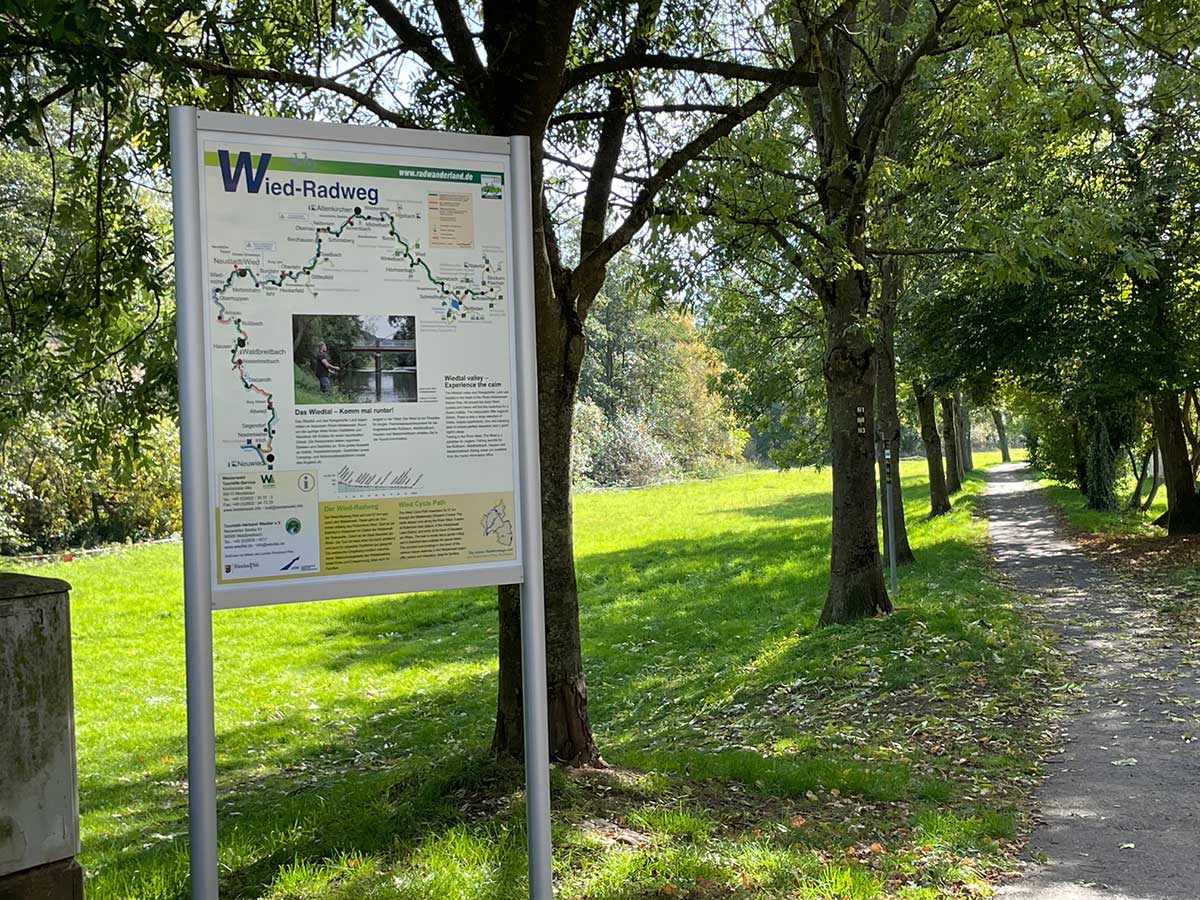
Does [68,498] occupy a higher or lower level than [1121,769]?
higher

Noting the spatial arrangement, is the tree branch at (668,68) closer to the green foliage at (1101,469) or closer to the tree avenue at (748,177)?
the tree avenue at (748,177)

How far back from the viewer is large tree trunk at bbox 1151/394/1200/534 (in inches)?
754

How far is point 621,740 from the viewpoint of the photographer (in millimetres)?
9062

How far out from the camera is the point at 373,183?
3.48 metres

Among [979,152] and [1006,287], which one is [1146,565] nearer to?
[1006,287]

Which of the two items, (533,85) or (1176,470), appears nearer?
(533,85)

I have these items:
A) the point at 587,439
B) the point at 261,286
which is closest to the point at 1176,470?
the point at 261,286

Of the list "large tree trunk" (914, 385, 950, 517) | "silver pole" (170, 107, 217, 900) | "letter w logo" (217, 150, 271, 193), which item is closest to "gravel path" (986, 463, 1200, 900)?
"silver pole" (170, 107, 217, 900)

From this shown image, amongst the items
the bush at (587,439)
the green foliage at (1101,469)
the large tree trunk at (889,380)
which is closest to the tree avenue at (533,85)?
the large tree trunk at (889,380)

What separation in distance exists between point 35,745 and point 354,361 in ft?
4.77

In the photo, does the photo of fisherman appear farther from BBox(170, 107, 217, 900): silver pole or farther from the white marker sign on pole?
BBox(170, 107, 217, 900): silver pole

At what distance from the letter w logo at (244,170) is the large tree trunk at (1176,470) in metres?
19.0

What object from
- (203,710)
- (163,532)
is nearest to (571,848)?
(203,710)

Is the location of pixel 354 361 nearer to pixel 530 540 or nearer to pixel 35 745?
pixel 530 540
